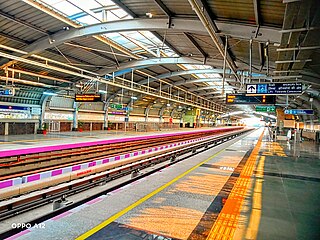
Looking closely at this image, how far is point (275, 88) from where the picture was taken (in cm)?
1236

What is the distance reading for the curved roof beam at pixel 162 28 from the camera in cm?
927

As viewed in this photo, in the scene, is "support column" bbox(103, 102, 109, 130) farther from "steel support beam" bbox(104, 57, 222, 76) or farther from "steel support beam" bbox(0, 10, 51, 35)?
"steel support beam" bbox(0, 10, 51, 35)

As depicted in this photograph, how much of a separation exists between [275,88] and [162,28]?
657cm

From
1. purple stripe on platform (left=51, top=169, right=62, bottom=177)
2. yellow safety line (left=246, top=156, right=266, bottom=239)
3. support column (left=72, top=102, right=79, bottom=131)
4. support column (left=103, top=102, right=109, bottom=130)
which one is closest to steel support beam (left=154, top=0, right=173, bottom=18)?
purple stripe on platform (left=51, top=169, right=62, bottom=177)

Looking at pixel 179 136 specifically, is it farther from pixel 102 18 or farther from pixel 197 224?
pixel 197 224

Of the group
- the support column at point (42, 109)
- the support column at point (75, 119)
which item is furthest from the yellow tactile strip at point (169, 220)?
the support column at point (75, 119)

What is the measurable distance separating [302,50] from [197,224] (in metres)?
7.49

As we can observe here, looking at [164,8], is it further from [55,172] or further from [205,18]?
[55,172]

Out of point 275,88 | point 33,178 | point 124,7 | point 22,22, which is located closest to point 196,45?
point 275,88

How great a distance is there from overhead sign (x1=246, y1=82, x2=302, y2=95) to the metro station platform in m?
5.97

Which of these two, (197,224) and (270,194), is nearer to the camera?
(197,224)

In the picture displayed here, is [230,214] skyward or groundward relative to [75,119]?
groundward

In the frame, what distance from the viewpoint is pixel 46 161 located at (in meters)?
9.85

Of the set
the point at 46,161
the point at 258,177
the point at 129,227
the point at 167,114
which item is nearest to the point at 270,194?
the point at 258,177
